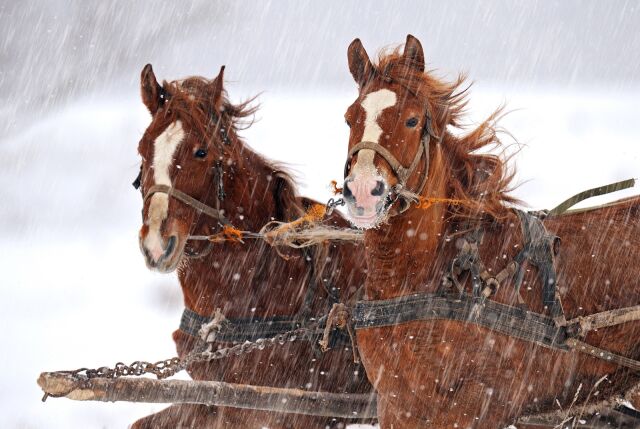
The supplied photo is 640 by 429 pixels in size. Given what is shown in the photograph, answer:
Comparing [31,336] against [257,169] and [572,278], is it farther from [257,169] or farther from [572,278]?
[572,278]

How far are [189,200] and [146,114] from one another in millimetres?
15861

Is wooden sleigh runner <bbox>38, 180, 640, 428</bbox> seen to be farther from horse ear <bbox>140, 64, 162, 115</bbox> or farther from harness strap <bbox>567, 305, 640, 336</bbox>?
horse ear <bbox>140, 64, 162, 115</bbox>

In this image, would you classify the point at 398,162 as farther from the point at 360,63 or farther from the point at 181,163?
the point at 181,163

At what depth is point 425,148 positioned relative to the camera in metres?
3.40

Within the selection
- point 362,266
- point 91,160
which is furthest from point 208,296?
point 91,160

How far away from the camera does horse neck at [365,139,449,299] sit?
343 centimetres

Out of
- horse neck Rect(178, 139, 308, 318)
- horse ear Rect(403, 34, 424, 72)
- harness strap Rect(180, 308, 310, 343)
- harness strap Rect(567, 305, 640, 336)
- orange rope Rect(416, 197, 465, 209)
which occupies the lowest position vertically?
harness strap Rect(180, 308, 310, 343)

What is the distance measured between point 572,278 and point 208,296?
1.82 meters

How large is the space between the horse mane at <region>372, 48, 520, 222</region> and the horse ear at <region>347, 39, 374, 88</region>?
33 millimetres

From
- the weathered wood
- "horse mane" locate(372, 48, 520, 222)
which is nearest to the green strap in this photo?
"horse mane" locate(372, 48, 520, 222)

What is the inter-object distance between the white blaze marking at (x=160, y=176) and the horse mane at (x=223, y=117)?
0.35 feet

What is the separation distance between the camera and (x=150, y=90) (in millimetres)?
4254

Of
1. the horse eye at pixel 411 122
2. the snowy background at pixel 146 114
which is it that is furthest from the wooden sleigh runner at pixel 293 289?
the snowy background at pixel 146 114

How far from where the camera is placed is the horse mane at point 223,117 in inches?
162
